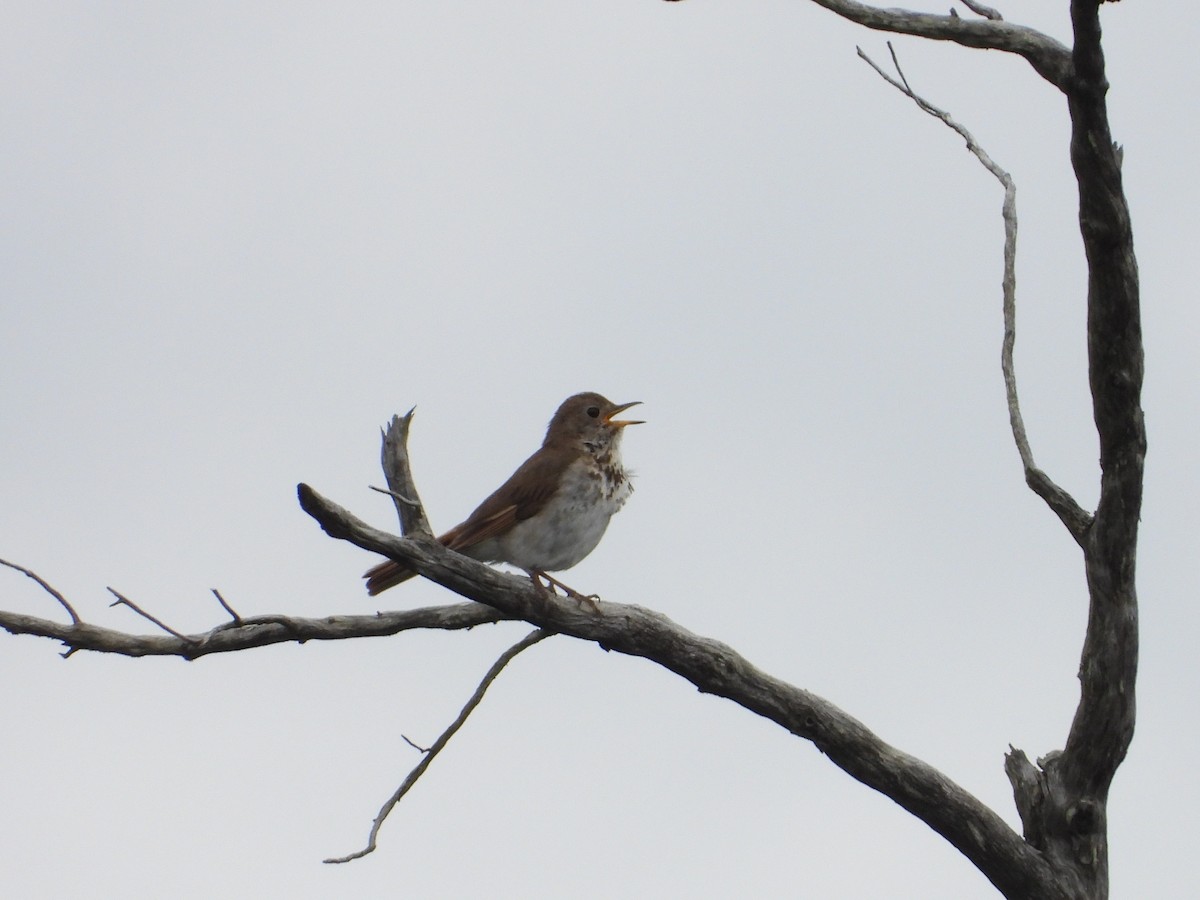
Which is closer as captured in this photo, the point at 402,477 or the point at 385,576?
the point at 402,477

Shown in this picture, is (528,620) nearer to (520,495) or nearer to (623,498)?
(520,495)

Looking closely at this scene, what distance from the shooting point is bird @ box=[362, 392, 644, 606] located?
29.4 feet

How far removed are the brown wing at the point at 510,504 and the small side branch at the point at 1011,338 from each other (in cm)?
272

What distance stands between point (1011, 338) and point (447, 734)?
12.4 ft

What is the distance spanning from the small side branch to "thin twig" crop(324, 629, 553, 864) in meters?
2.71

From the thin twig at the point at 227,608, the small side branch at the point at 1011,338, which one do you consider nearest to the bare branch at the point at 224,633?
the thin twig at the point at 227,608

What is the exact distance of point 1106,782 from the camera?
808 centimetres

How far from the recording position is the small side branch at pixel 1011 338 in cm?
780

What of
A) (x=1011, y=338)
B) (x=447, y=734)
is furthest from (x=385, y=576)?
(x=1011, y=338)

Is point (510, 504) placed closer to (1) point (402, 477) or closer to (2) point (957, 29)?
(1) point (402, 477)

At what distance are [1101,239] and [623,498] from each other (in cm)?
377

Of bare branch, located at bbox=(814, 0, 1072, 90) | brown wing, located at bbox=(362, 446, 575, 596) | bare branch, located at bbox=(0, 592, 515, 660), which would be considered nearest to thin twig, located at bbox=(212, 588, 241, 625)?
bare branch, located at bbox=(0, 592, 515, 660)

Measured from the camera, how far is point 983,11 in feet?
23.9

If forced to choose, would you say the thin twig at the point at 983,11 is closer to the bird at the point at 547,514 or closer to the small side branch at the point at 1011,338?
the small side branch at the point at 1011,338
